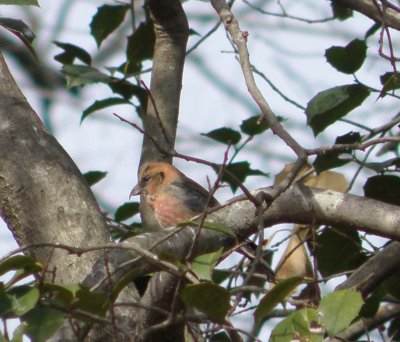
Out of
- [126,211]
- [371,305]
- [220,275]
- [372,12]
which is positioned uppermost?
[372,12]

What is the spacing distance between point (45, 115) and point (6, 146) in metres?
4.36

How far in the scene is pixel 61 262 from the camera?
3.52 m

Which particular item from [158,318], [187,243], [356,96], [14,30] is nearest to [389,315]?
[356,96]

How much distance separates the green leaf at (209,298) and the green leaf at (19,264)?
1.40 feet

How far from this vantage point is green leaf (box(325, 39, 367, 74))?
4293mm

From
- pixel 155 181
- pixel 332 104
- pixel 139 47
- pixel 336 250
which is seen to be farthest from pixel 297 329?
pixel 155 181

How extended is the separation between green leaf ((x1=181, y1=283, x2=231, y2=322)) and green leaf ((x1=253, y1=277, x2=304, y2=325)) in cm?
14

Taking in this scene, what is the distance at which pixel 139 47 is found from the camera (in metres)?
5.07

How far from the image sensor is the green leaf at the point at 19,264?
8.18 ft

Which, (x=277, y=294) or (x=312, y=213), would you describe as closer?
(x=277, y=294)

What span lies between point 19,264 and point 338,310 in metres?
0.86

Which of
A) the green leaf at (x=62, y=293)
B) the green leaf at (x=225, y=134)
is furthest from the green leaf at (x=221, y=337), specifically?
the green leaf at (x=62, y=293)

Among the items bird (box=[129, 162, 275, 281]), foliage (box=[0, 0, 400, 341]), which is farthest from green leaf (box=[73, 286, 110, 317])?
bird (box=[129, 162, 275, 281])

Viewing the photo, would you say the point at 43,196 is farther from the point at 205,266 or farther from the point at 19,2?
the point at 205,266
